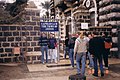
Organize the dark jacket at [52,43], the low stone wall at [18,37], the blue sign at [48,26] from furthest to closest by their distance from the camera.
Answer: the low stone wall at [18,37], the blue sign at [48,26], the dark jacket at [52,43]

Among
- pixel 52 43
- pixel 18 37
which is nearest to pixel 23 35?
pixel 18 37

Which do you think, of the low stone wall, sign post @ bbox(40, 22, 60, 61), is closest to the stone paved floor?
the low stone wall

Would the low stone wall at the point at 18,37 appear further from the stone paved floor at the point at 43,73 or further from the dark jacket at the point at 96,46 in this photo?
the dark jacket at the point at 96,46

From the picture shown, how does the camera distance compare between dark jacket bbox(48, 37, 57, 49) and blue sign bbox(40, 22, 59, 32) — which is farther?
blue sign bbox(40, 22, 59, 32)

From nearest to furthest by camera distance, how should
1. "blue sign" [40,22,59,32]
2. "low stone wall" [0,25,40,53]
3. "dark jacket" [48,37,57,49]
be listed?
"dark jacket" [48,37,57,49], "blue sign" [40,22,59,32], "low stone wall" [0,25,40,53]

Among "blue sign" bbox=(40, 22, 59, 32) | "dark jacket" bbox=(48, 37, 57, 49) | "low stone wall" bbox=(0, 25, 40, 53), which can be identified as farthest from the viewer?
"low stone wall" bbox=(0, 25, 40, 53)

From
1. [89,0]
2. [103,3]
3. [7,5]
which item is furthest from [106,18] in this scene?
[7,5]

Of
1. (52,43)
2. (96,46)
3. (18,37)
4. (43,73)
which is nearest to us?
(96,46)

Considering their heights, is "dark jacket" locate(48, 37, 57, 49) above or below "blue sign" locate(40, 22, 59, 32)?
below

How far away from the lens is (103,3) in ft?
55.9

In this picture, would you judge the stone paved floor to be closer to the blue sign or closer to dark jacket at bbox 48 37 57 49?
dark jacket at bbox 48 37 57 49

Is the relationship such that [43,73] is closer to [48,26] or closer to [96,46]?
[96,46]

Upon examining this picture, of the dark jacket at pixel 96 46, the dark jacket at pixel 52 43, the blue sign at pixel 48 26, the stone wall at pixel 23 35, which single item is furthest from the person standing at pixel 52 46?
the dark jacket at pixel 96 46

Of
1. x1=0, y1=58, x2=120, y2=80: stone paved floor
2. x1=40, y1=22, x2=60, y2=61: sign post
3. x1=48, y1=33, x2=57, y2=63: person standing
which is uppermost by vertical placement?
x1=40, y1=22, x2=60, y2=61: sign post
